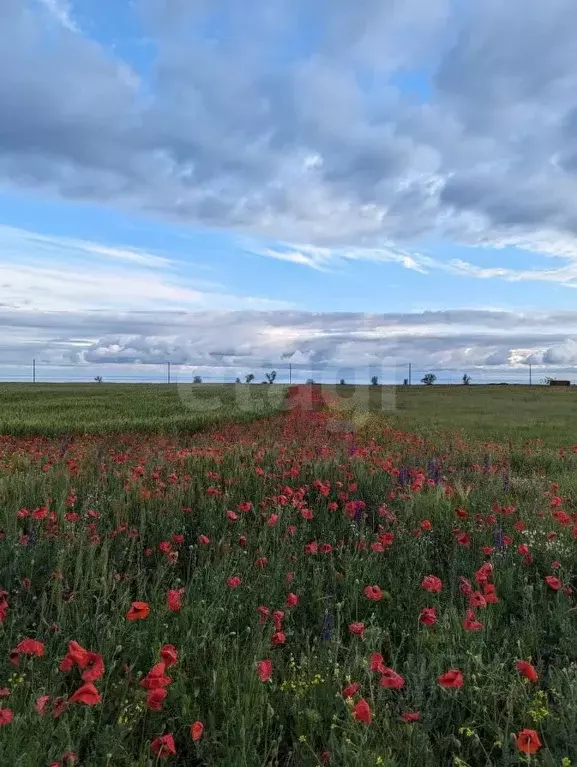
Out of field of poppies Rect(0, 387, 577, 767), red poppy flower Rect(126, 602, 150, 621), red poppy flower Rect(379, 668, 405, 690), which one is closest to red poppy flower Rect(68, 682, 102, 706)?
field of poppies Rect(0, 387, 577, 767)

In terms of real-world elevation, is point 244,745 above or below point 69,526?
below

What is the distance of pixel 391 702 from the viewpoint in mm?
2564

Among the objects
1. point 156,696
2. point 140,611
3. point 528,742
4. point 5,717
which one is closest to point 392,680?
point 528,742

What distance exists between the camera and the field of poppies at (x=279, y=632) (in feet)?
7.36

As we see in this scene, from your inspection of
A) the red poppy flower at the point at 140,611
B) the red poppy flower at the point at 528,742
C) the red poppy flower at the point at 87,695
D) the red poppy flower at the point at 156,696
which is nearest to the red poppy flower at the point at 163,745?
the red poppy flower at the point at 156,696

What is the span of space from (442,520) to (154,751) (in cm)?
377

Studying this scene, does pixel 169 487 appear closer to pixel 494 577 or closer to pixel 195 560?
pixel 195 560

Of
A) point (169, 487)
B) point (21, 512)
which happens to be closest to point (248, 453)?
point (169, 487)

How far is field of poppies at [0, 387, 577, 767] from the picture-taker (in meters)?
2.24

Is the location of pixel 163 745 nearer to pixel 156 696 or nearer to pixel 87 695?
pixel 156 696

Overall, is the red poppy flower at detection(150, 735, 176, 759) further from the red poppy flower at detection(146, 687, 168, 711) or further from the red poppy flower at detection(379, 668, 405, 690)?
the red poppy flower at detection(379, 668, 405, 690)

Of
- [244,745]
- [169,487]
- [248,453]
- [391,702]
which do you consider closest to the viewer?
[244,745]

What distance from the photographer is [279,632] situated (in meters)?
2.82

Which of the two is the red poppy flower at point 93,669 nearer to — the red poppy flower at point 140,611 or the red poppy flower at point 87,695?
the red poppy flower at point 87,695
